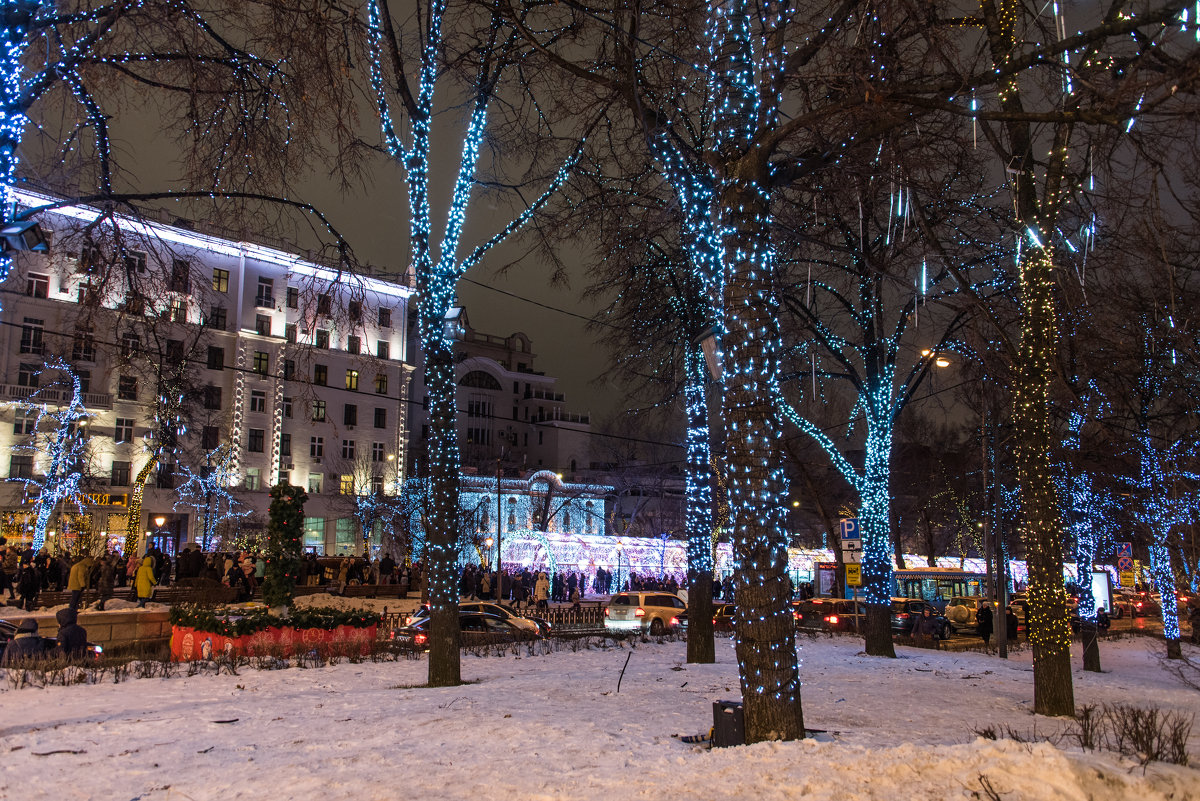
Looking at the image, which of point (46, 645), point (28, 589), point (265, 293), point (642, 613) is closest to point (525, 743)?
point (46, 645)

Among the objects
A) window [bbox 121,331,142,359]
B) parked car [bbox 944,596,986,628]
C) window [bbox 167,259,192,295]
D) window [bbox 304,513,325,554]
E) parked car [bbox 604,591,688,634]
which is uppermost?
window [bbox 167,259,192,295]

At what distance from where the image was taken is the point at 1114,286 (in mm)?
→ 15664

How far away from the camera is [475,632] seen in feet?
68.4

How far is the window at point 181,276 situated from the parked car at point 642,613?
731 inches

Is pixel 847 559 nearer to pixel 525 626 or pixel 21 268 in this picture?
pixel 525 626

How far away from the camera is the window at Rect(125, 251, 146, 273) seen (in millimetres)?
10430

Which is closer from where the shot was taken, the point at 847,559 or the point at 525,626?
the point at 847,559

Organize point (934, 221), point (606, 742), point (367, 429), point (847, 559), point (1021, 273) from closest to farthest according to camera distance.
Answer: point (606, 742)
point (1021, 273)
point (934, 221)
point (847, 559)
point (367, 429)

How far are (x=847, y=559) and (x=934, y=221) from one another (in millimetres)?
8530

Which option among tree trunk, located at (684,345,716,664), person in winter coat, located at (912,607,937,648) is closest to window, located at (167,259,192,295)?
tree trunk, located at (684,345,716,664)

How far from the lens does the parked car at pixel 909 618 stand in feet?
97.9

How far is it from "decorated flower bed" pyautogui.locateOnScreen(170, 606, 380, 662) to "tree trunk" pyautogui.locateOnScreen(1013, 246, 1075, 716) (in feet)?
36.1

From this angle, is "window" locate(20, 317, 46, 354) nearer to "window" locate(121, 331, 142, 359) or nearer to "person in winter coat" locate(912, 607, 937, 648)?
"window" locate(121, 331, 142, 359)

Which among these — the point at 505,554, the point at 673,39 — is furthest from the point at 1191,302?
the point at 505,554
